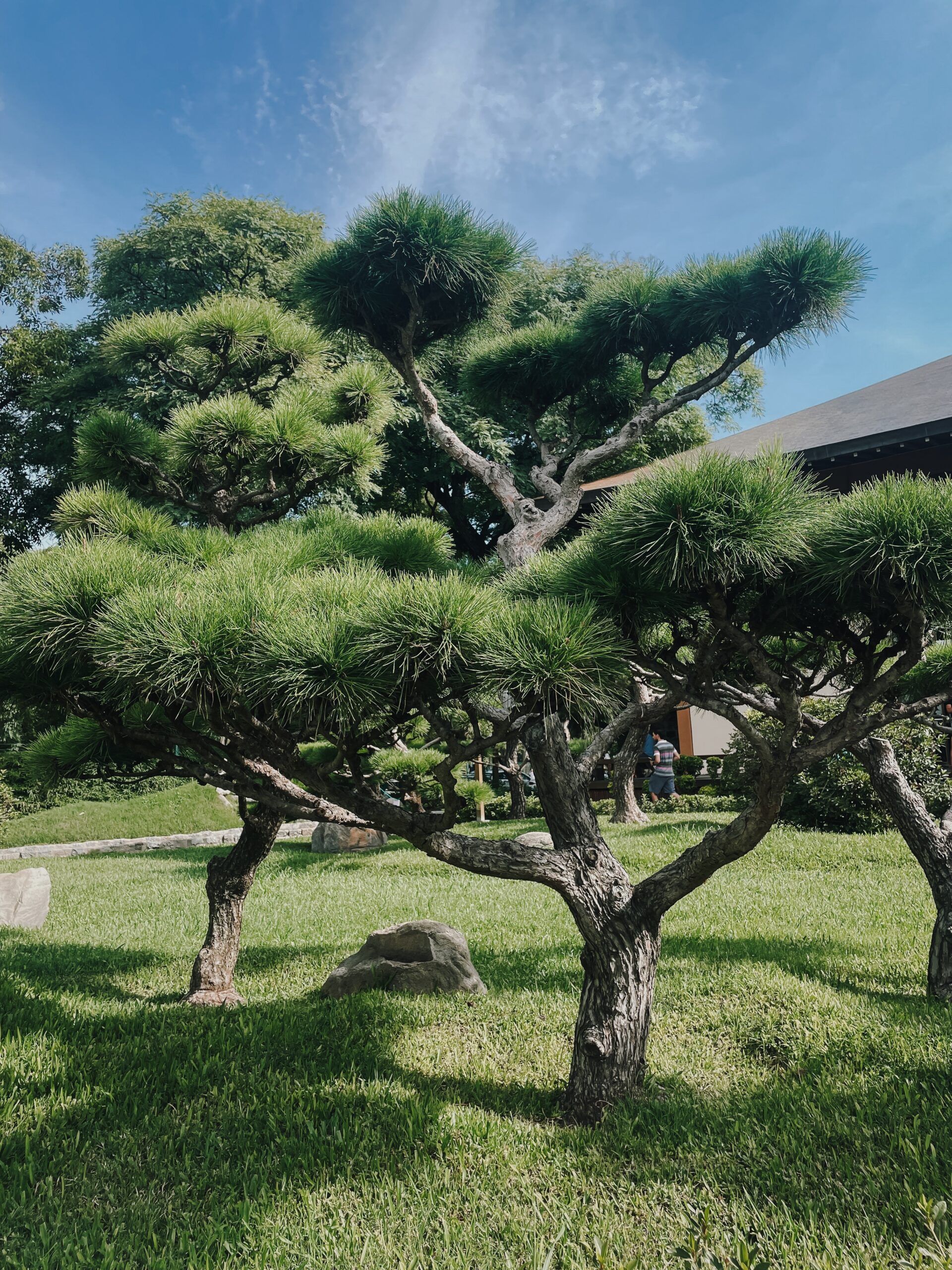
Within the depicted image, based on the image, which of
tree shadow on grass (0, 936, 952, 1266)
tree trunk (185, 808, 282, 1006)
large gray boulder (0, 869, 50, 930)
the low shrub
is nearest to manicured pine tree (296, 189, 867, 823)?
tree trunk (185, 808, 282, 1006)

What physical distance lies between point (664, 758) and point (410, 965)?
9.80m

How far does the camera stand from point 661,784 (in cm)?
1418

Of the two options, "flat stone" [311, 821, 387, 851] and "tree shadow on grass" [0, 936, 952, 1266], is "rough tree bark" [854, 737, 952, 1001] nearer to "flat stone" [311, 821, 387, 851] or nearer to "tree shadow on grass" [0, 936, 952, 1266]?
"tree shadow on grass" [0, 936, 952, 1266]

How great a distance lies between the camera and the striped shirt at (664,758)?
13.9 m

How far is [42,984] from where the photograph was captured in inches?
199

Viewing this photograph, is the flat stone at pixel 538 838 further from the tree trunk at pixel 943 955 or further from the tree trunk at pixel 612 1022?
the tree trunk at pixel 612 1022

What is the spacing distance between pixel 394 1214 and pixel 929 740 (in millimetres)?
9576

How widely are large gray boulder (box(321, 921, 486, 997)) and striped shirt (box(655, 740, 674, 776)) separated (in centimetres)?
931

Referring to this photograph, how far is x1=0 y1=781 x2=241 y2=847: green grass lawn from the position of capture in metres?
14.2

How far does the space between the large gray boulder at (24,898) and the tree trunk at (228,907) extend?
3.77m

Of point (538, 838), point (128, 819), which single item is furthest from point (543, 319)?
point (128, 819)

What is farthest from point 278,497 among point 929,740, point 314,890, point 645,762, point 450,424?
point 645,762

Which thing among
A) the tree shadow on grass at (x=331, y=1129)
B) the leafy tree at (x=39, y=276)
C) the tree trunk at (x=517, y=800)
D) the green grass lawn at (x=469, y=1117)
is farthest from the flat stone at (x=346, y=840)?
the leafy tree at (x=39, y=276)

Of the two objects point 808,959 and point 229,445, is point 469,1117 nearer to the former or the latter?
point 808,959
